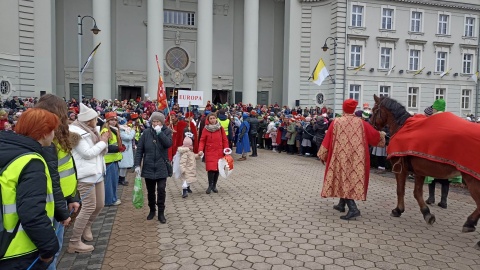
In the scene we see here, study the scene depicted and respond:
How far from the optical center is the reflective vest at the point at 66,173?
158 inches

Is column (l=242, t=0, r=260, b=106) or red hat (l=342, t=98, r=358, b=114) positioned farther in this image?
column (l=242, t=0, r=260, b=106)

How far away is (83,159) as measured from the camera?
516 cm

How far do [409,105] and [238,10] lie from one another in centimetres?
1836

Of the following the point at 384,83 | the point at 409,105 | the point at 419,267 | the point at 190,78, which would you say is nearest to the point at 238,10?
the point at 190,78

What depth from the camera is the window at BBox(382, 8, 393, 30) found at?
34.3 metres

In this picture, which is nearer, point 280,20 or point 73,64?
point 73,64

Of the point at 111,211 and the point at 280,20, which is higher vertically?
the point at 280,20

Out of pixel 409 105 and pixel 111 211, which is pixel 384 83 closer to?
pixel 409 105

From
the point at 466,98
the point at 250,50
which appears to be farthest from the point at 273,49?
the point at 466,98

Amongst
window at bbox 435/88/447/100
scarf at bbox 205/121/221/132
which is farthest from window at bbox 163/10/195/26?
scarf at bbox 205/121/221/132

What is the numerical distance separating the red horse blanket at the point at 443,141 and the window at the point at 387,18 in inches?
1217

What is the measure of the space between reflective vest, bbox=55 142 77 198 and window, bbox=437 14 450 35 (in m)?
38.7

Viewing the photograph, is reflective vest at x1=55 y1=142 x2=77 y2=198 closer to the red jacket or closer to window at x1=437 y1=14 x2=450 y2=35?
the red jacket

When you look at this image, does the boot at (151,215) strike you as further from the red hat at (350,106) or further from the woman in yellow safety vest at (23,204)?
the woman in yellow safety vest at (23,204)
